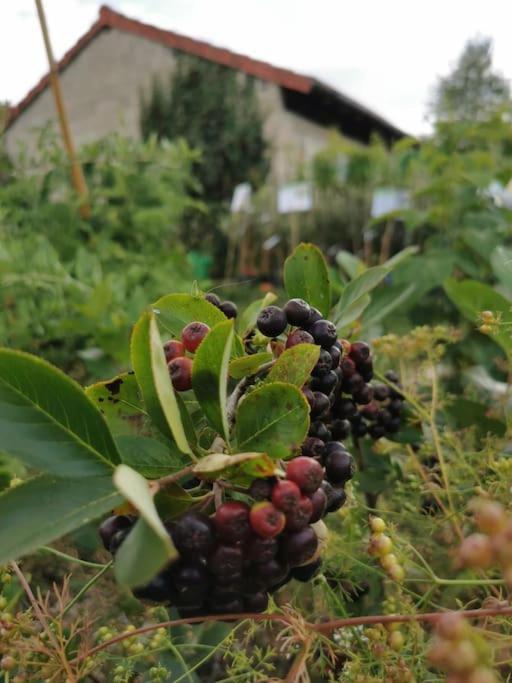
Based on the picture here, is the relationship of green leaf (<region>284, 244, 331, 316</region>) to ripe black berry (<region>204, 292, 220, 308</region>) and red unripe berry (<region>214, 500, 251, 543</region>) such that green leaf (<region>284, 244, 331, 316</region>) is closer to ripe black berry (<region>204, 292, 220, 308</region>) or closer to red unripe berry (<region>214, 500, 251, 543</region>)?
ripe black berry (<region>204, 292, 220, 308</region>)

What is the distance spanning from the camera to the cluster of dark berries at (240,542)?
34cm

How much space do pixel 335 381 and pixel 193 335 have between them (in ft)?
0.38

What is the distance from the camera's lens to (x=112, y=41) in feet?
35.2

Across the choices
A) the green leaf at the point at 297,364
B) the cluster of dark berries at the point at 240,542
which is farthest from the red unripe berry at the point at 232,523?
the green leaf at the point at 297,364

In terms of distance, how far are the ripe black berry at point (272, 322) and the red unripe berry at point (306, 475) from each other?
0.14 metres

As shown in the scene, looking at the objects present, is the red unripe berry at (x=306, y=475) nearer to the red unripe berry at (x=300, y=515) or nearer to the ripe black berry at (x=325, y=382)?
the red unripe berry at (x=300, y=515)

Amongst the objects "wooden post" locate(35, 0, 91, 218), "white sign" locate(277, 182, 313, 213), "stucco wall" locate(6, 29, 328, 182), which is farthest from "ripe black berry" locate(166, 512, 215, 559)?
Result: "stucco wall" locate(6, 29, 328, 182)

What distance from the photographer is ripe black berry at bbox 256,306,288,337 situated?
1.57 ft

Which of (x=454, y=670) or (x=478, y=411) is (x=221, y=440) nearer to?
(x=454, y=670)

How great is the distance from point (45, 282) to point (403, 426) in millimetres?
958

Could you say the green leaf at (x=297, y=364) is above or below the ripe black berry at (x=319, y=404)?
above

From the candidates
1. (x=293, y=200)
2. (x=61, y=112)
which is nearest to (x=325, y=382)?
(x=61, y=112)

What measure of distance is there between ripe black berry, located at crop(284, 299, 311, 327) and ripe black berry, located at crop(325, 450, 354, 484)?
109 millimetres

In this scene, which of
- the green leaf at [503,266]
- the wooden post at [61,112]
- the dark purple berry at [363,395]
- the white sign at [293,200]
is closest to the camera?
the dark purple berry at [363,395]
